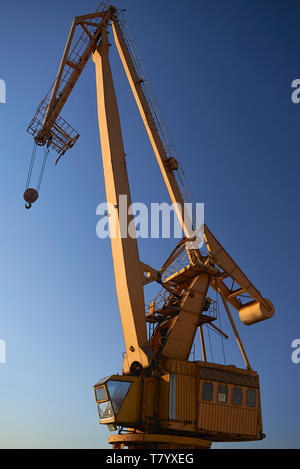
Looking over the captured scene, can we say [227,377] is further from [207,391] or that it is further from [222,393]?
[207,391]

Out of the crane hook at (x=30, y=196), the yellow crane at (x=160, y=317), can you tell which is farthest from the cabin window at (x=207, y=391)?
the crane hook at (x=30, y=196)

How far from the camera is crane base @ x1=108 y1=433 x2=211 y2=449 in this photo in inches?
609

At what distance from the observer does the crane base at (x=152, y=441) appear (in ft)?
50.7

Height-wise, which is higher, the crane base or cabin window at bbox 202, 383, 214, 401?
cabin window at bbox 202, 383, 214, 401

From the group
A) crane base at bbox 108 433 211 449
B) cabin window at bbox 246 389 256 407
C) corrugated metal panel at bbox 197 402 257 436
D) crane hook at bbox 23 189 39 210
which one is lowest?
crane base at bbox 108 433 211 449

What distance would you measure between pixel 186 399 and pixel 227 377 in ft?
7.73

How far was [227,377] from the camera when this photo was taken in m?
17.8

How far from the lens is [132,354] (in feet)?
56.0

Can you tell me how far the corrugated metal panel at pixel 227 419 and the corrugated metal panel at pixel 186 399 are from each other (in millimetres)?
337

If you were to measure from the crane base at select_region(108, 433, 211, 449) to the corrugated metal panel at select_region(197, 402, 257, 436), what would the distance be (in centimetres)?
74

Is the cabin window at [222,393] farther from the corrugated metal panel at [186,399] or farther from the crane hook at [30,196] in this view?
the crane hook at [30,196]

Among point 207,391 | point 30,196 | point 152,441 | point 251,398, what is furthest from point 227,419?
point 30,196

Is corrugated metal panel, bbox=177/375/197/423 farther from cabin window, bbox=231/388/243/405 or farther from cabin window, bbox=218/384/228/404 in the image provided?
cabin window, bbox=231/388/243/405

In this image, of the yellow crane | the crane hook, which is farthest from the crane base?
the crane hook
